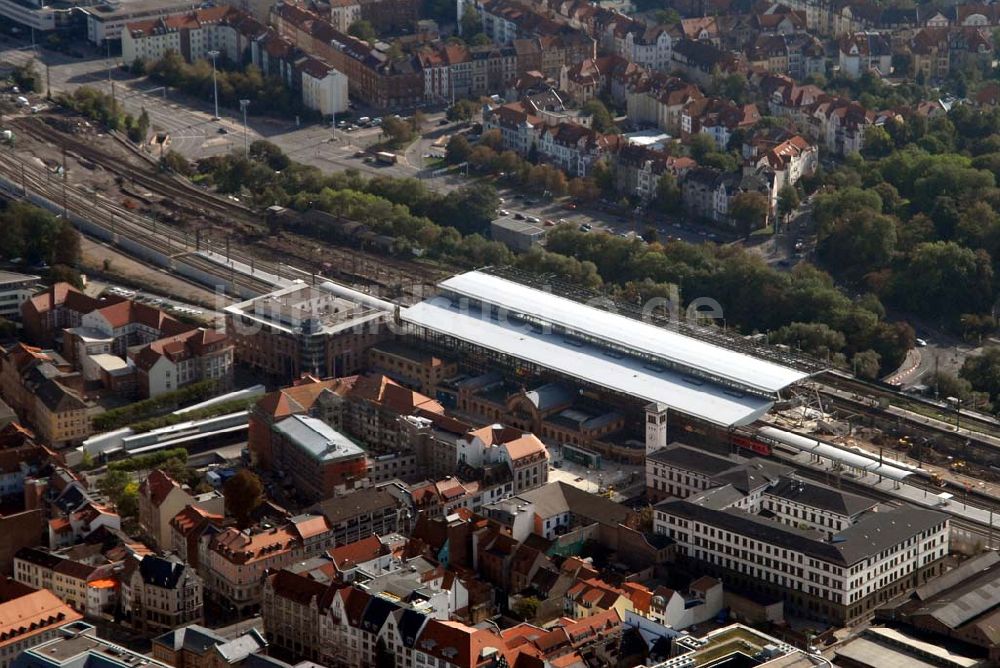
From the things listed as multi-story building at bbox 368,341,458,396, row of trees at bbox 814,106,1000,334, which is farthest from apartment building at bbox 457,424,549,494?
row of trees at bbox 814,106,1000,334

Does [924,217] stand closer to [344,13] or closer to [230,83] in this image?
[230,83]

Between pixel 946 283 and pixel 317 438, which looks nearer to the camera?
pixel 317 438

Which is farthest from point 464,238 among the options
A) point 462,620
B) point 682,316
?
point 462,620

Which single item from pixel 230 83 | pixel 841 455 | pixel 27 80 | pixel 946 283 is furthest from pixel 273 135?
pixel 841 455

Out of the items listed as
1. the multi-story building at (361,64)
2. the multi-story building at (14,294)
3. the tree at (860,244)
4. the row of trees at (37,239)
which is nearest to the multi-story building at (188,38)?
the multi-story building at (361,64)

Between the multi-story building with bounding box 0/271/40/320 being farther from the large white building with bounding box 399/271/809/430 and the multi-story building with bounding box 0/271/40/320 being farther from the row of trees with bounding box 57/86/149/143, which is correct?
the row of trees with bounding box 57/86/149/143
